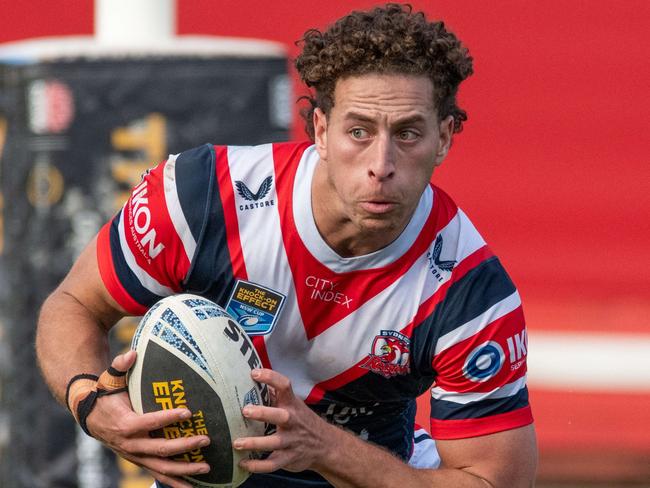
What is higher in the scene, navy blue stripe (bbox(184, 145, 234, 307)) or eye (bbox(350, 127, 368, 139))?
eye (bbox(350, 127, 368, 139))

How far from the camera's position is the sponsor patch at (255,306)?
4.05m

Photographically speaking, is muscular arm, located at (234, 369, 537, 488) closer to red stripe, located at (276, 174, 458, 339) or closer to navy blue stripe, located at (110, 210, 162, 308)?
red stripe, located at (276, 174, 458, 339)

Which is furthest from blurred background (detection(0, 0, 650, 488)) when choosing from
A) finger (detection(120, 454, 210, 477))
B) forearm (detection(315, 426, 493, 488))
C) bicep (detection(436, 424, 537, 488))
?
finger (detection(120, 454, 210, 477))

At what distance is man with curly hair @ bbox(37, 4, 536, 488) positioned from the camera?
12.7 ft

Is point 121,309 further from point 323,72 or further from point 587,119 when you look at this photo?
point 587,119

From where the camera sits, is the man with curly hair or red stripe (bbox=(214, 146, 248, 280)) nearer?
the man with curly hair

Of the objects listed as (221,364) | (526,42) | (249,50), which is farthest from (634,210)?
(221,364)

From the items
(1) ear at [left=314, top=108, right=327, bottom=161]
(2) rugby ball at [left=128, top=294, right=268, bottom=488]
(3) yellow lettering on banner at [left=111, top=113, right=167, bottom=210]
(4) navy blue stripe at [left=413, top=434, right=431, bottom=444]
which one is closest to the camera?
(2) rugby ball at [left=128, top=294, right=268, bottom=488]

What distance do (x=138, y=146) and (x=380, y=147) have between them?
2350mm

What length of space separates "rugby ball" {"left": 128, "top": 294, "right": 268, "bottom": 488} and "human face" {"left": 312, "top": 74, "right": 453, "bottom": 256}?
0.51m

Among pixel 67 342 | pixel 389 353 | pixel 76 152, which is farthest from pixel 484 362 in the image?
pixel 76 152

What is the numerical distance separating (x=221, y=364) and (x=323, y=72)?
0.90 meters

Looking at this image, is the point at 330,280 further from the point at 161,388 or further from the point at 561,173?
the point at 561,173

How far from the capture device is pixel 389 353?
4.08 meters
